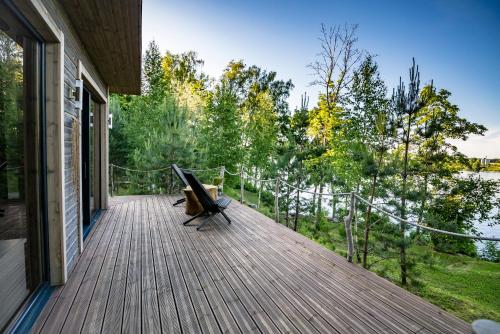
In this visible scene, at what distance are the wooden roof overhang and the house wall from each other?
140mm

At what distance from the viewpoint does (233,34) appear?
40.8 ft

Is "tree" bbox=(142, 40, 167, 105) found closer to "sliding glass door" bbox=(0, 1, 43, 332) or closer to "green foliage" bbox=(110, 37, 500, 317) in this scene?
"green foliage" bbox=(110, 37, 500, 317)

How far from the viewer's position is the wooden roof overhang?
2422 mm

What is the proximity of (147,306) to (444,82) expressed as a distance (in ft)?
49.9

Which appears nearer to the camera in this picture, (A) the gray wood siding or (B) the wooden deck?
(B) the wooden deck

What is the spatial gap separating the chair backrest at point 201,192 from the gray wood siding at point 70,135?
5.25 feet

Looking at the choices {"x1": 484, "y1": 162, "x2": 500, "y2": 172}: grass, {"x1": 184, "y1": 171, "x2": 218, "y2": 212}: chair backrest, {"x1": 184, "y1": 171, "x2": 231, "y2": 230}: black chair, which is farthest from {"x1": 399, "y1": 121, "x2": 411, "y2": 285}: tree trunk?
{"x1": 484, "y1": 162, "x2": 500, "y2": 172}: grass

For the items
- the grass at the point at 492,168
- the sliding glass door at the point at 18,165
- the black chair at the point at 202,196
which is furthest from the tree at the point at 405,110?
the grass at the point at 492,168

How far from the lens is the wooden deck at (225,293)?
1.74m

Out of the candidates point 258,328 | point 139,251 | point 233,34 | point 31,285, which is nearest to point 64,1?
point 31,285

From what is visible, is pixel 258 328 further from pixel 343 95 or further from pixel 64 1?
pixel 343 95

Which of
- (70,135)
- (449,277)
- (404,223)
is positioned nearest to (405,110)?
(404,223)

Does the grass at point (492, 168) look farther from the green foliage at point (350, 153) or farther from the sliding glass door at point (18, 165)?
the sliding glass door at point (18, 165)

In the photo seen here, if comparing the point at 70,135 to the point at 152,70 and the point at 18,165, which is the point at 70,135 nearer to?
the point at 18,165
